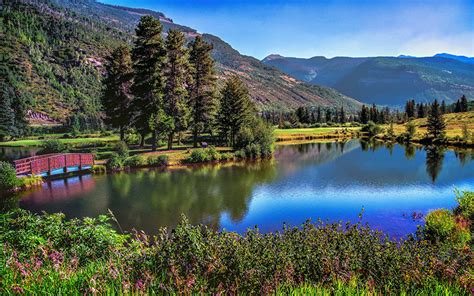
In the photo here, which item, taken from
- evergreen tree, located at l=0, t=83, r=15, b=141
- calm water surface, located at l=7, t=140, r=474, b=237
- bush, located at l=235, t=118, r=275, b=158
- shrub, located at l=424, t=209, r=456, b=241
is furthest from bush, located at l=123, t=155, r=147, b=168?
evergreen tree, located at l=0, t=83, r=15, b=141

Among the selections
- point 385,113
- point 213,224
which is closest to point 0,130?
point 213,224

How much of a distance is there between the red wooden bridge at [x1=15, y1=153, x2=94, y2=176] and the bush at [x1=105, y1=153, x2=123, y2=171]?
2058mm

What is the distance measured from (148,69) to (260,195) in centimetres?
2665

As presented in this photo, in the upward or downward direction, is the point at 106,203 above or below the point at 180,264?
below

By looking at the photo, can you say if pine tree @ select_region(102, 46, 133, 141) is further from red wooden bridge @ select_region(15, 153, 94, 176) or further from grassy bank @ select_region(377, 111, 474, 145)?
grassy bank @ select_region(377, 111, 474, 145)

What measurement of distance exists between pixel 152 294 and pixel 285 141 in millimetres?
83939

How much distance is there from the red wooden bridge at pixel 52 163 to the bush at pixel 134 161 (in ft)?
13.0

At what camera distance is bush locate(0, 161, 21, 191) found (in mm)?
28916

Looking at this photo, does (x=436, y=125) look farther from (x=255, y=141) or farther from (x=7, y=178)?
(x=7, y=178)

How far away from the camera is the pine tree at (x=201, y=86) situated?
55.0 m

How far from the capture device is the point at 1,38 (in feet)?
500

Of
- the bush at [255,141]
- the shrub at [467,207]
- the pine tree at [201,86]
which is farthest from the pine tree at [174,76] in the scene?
the shrub at [467,207]

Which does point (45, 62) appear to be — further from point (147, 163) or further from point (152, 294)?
point (152, 294)

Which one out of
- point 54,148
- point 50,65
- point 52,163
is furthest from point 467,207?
point 50,65
